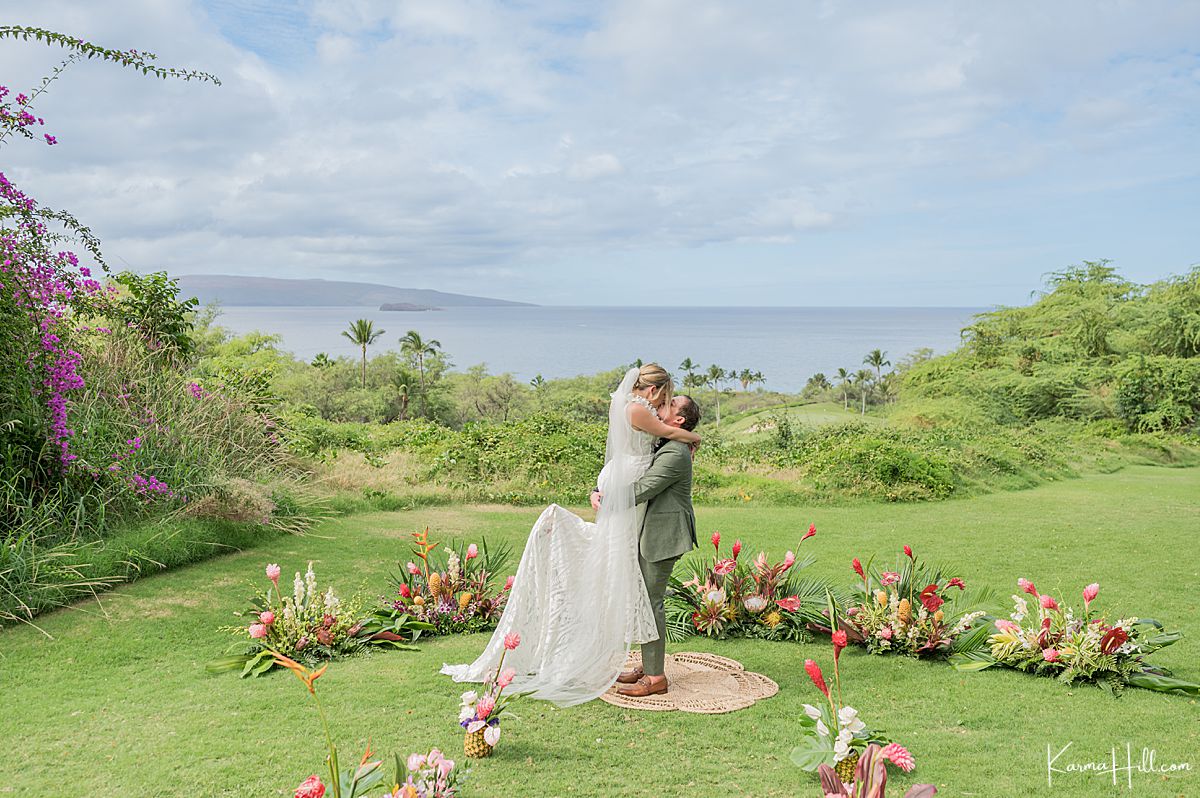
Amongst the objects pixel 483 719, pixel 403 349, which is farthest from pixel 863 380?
pixel 483 719

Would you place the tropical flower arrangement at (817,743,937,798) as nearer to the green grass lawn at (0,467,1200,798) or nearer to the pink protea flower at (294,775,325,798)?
the green grass lawn at (0,467,1200,798)

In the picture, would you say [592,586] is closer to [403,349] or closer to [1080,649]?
[1080,649]

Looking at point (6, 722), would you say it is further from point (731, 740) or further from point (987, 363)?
point (987, 363)

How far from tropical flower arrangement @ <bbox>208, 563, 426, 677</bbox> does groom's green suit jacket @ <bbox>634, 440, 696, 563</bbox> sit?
7.20ft

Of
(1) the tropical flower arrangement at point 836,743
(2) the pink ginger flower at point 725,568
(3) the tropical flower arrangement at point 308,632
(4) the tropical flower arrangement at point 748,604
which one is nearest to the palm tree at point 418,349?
(3) the tropical flower arrangement at point 308,632

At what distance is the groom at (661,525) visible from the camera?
5.06m

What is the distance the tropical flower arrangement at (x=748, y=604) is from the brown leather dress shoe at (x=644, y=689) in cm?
123

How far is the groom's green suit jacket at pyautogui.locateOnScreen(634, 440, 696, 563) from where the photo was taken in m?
5.05

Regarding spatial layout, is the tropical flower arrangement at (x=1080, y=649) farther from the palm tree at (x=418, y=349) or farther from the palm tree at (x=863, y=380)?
the palm tree at (x=863, y=380)

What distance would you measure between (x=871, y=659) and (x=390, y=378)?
186 feet

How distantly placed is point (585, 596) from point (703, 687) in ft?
2.94

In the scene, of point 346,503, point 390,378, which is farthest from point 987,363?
point 390,378

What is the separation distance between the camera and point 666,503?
16.9ft

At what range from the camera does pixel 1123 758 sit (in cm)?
411
